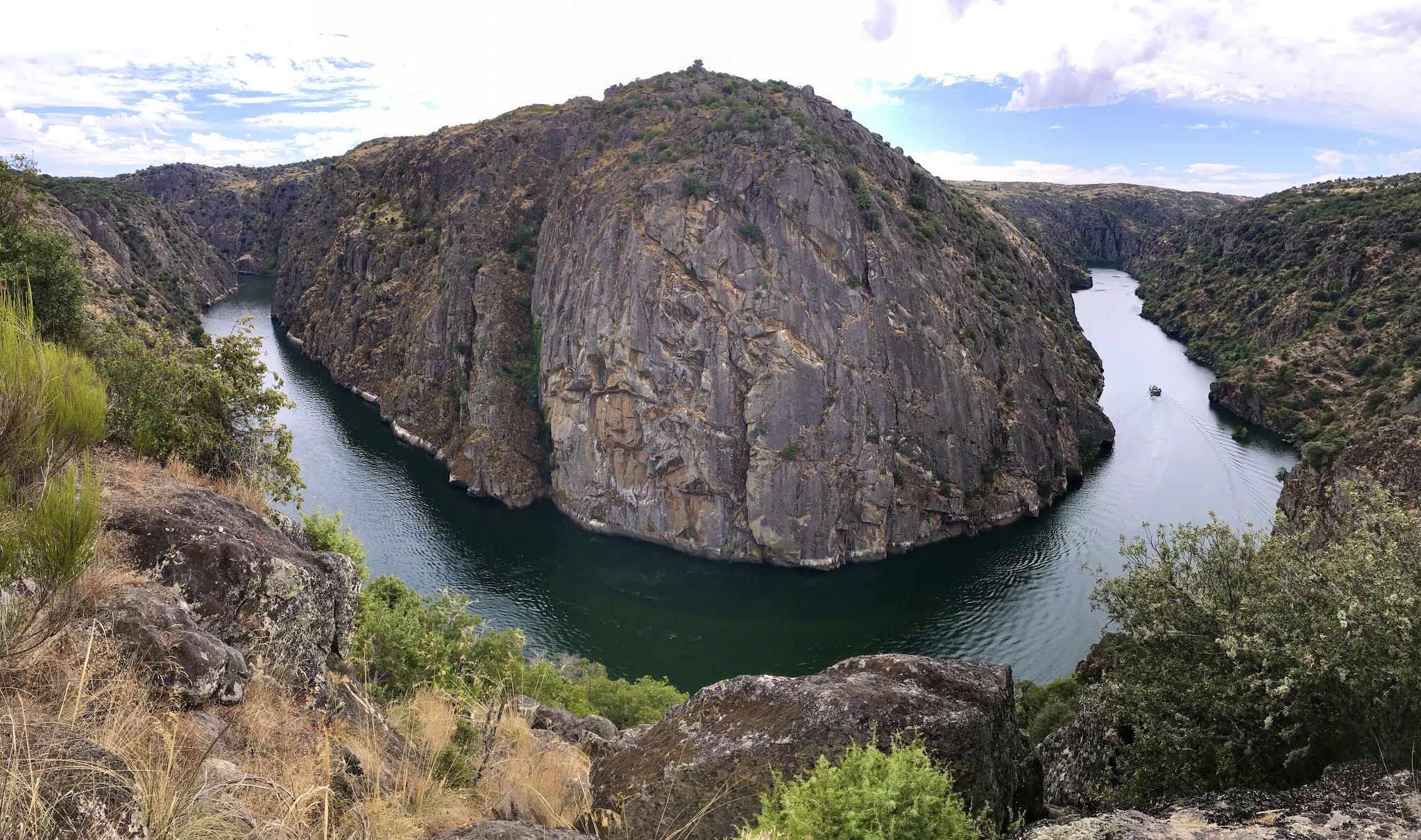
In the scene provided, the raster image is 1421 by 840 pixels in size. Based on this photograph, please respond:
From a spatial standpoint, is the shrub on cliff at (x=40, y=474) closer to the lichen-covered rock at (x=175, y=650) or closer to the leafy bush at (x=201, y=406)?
the lichen-covered rock at (x=175, y=650)

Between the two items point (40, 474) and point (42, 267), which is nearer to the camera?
point (40, 474)

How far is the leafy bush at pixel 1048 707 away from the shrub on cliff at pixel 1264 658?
912 cm

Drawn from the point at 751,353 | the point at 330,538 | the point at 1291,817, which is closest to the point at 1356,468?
the point at 1291,817

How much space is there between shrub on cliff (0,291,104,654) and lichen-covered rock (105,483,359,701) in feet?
3.67

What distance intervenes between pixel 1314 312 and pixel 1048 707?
292 ft

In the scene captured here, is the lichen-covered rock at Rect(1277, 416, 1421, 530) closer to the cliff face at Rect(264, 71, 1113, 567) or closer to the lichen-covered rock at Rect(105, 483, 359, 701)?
the cliff face at Rect(264, 71, 1113, 567)

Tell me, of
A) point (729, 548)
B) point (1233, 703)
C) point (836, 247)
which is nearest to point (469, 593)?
point (729, 548)

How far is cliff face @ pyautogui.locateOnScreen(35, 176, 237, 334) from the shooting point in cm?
6600

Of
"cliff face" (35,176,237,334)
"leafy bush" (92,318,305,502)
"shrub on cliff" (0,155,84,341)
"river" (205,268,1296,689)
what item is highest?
"cliff face" (35,176,237,334)

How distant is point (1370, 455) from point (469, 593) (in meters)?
45.9

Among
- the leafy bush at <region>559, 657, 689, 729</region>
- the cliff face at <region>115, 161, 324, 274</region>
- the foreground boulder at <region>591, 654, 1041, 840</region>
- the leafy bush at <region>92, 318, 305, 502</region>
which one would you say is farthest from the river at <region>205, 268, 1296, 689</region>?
the cliff face at <region>115, 161, 324, 274</region>

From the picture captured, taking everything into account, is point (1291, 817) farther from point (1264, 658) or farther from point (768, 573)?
point (768, 573)

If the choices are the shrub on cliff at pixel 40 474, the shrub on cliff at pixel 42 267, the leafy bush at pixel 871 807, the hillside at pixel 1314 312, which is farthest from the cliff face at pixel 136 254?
the hillside at pixel 1314 312

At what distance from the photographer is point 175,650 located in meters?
7.30
